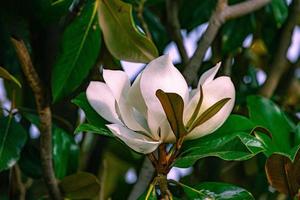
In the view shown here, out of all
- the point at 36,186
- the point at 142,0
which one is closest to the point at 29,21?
the point at 142,0

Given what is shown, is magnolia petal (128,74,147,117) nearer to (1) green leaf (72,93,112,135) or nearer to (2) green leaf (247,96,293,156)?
(1) green leaf (72,93,112,135)

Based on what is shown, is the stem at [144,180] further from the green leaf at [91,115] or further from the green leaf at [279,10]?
the green leaf at [279,10]

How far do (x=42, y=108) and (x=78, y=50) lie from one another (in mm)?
152

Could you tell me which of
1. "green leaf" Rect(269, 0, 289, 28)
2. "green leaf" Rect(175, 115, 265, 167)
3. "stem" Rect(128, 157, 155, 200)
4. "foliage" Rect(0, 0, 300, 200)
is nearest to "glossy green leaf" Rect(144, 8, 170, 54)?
"foliage" Rect(0, 0, 300, 200)

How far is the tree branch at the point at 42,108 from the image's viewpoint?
2.62 ft

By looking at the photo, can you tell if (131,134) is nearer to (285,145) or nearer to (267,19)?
(285,145)

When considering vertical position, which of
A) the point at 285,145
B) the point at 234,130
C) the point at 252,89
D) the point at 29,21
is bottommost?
the point at 252,89

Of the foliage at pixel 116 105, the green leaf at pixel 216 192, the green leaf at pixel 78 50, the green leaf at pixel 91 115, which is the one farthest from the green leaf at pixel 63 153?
the green leaf at pixel 216 192

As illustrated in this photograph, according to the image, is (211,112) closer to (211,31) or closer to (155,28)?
(211,31)

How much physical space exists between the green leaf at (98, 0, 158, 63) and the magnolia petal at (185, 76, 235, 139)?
6.3 inches

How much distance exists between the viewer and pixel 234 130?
797 mm

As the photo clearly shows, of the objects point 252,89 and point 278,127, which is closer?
point 278,127

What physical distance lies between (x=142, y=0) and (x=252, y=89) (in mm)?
330

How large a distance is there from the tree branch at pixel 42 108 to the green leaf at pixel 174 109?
20 centimetres
